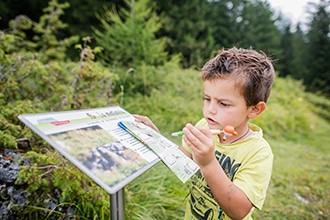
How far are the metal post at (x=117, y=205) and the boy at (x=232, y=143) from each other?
332 millimetres

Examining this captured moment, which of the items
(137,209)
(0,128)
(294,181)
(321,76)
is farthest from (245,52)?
(321,76)

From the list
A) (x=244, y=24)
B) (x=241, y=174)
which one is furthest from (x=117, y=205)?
(x=244, y=24)

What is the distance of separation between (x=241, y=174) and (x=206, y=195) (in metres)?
0.26

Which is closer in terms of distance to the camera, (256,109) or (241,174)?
(241,174)

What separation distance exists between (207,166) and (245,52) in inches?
24.8

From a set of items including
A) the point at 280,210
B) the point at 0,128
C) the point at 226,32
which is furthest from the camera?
the point at 226,32

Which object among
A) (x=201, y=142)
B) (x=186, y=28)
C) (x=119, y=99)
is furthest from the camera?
(x=186, y=28)

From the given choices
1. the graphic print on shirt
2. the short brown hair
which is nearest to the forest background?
the short brown hair

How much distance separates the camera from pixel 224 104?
115cm

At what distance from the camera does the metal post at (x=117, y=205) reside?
3.42 ft

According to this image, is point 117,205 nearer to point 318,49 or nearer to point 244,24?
point 244,24

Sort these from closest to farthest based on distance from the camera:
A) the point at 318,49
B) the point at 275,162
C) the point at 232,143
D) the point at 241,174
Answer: the point at 241,174
the point at 232,143
the point at 275,162
the point at 318,49

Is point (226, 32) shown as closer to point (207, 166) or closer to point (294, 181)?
point (294, 181)

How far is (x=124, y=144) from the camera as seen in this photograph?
94 cm
